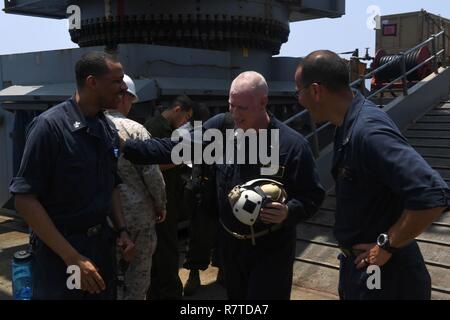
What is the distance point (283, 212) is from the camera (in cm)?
259

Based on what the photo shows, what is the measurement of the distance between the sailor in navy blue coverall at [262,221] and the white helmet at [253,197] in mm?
112

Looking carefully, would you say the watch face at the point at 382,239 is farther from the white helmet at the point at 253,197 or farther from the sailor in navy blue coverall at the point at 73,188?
the sailor in navy blue coverall at the point at 73,188

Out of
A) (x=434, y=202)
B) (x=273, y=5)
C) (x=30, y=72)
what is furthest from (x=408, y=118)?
(x=434, y=202)

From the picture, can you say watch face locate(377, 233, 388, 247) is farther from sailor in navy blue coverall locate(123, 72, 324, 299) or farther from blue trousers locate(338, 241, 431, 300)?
sailor in navy blue coverall locate(123, 72, 324, 299)

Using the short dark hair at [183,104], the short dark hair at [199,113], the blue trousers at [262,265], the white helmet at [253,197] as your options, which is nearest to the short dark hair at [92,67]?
the white helmet at [253,197]

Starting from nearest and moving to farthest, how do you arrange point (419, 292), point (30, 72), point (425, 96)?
1. point (419, 292)
2. point (30, 72)
3. point (425, 96)

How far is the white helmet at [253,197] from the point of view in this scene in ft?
8.34

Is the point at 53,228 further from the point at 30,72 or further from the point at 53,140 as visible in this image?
the point at 30,72

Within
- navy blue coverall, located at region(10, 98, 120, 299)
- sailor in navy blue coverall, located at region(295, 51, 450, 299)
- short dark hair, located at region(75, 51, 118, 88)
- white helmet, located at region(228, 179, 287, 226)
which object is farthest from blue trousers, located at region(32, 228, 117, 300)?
sailor in navy blue coverall, located at region(295, 51, 450, 299)

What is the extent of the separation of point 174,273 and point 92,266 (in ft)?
6.65

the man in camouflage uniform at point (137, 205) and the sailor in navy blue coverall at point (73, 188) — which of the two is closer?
the sailor in navy blue coverall at point (73, 188)
